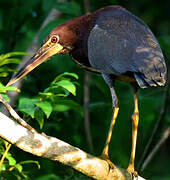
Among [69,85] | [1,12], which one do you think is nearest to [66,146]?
[69,85]

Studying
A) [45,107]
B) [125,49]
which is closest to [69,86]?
[45,107]

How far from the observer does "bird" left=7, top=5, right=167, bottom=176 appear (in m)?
3.19

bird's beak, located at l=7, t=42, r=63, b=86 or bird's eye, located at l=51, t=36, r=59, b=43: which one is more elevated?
bird's eye, located at l=51, t=36, r=59, b=43

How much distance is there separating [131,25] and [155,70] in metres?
0.62

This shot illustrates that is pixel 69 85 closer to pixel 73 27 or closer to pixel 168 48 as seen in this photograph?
pixel 73 27

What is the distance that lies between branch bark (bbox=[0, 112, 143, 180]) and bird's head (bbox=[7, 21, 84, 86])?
1.23 metres

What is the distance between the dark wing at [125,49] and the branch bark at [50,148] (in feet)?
2.32

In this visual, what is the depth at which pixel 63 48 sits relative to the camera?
3926mm

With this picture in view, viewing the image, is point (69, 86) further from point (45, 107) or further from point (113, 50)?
point (113, 50)

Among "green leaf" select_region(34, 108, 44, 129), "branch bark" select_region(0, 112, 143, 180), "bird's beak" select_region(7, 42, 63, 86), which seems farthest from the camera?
"bird's beak" select_region(7, 42, 63, 86)

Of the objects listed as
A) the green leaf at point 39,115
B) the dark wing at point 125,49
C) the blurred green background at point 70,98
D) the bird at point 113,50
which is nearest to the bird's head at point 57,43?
the bird at point 113,50

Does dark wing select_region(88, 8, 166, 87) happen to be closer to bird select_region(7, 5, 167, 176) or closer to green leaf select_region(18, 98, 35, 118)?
bird select_region(7, 5, 167, 176)

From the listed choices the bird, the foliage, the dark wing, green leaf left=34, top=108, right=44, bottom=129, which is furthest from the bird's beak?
green leaf left=34, top=108, right=44, bottom=129

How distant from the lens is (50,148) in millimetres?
2531
